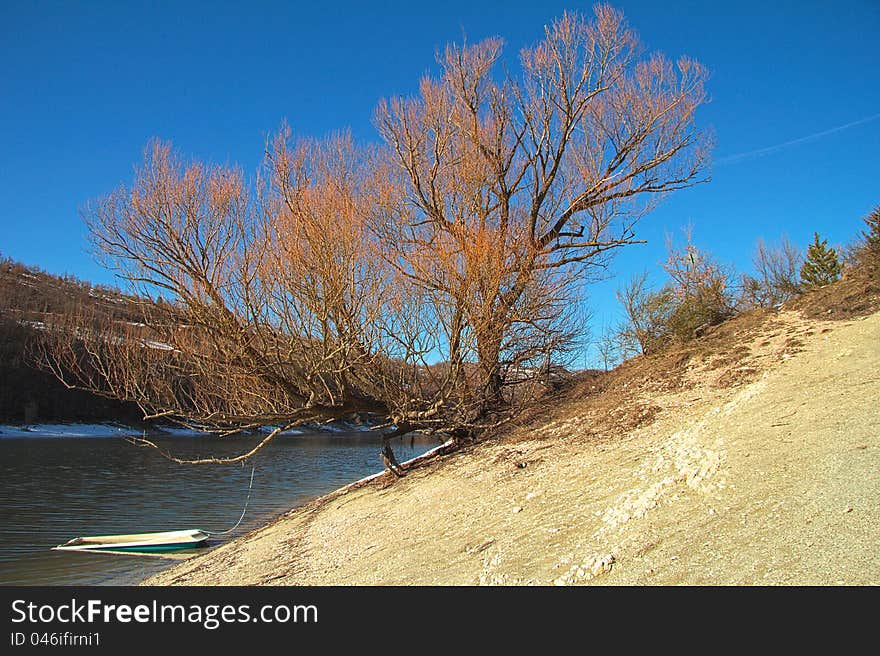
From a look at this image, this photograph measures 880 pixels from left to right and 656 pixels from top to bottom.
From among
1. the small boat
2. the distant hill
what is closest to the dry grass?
the small boat

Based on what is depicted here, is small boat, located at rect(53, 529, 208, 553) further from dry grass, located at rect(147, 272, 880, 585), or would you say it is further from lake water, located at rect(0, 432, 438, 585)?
dry grass, located at rect(147, 272, 880, 585)

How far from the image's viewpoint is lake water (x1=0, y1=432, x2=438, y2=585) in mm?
12188

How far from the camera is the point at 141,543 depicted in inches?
525

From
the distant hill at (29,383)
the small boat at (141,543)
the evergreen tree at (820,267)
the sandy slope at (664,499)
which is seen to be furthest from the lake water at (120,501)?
the distant hill at (29,383)

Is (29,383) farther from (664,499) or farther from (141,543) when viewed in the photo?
(664,499)

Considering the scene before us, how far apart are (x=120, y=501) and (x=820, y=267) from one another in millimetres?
22765

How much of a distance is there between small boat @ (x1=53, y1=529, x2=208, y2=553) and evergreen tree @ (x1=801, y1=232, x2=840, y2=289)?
15822 mm

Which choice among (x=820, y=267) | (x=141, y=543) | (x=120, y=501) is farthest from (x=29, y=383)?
(x=820, y=267)

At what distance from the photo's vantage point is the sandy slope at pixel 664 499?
4.55 m

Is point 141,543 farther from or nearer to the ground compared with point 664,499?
nearer to the ground

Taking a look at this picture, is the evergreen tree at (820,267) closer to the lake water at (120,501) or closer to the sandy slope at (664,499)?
the sandy slope at (664,499)

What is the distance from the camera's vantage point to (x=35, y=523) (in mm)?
16578

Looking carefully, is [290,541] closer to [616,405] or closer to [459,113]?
[616,405]

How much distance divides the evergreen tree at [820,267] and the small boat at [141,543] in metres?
15.8
